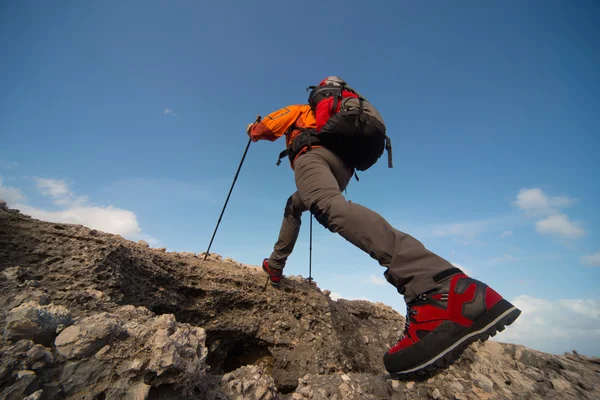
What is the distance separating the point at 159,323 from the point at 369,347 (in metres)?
3.49

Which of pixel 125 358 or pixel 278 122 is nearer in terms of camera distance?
pixel 125 358

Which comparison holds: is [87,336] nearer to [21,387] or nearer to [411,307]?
[21,387]

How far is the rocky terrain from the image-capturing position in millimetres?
1548

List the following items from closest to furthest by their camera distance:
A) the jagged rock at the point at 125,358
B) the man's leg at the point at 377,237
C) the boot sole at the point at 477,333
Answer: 1. the jagged rock at the point at 125,358
2. the boot sole at the point at 477,333
3. the man's leg at the point at 377,237

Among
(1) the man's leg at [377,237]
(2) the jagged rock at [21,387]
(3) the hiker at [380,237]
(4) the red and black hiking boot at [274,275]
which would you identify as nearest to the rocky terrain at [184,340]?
(2) the jagged rock at [21,387]

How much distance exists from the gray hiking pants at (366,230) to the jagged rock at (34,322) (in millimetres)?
2068

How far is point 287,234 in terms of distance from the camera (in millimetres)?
4605

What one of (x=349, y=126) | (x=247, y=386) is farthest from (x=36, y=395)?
(x=349, y=126)

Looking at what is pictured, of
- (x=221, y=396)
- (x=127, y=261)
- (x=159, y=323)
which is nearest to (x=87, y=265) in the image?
(x=127, y=261)

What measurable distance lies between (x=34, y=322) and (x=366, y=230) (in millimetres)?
2254

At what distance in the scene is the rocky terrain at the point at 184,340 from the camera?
5.08 ft

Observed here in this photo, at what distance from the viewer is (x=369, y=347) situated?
4441mm

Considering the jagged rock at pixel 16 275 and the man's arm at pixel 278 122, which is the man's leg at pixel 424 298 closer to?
the man's arm at pixel 278 122

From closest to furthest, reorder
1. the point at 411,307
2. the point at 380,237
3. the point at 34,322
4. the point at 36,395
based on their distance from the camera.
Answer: the point at 36,395, the point at 34,322, the point at 411,307, the point at 380,237
